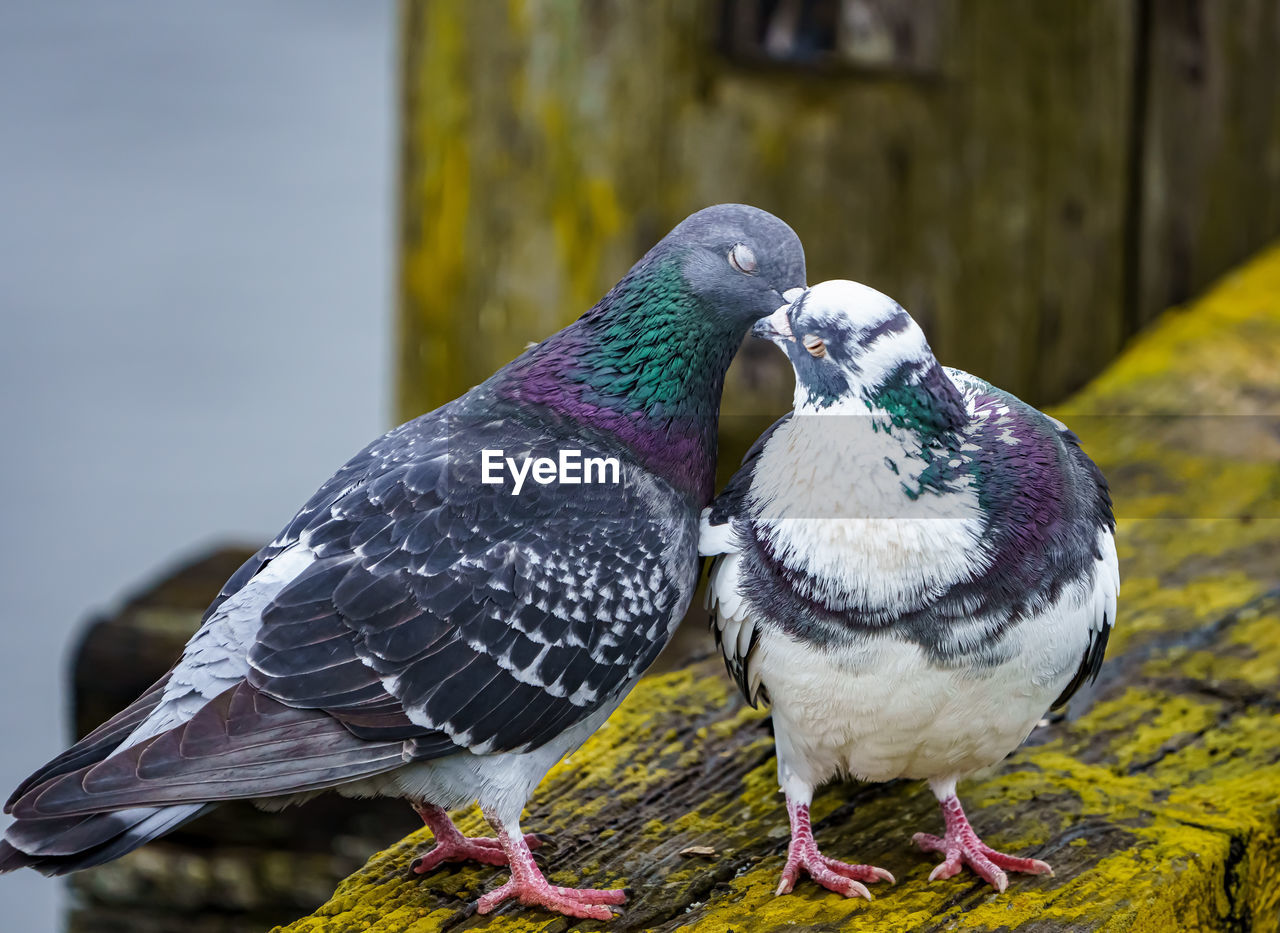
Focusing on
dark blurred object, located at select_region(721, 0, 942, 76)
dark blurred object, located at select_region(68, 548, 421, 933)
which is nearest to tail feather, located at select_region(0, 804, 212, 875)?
dark blurred object, located at select_region(68, 548, 421, 933)

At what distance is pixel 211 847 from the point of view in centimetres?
503

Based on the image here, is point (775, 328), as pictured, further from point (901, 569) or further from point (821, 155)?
point (821, 155)

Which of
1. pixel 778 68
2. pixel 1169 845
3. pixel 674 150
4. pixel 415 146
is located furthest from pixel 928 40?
pixel 1169 845

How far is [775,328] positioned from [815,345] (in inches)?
5.5

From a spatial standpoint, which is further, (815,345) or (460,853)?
(460,853)

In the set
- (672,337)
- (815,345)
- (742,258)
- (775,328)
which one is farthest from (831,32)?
(815,345)

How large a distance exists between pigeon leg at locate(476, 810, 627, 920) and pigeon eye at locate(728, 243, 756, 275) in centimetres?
122

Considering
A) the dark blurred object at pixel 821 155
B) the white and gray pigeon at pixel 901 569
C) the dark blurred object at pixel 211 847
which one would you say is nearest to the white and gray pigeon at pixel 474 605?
the white and gray pigeon at pixel 901 569

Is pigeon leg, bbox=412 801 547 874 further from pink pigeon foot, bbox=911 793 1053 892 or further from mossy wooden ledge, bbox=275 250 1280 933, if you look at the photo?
pink pigeon foot, bbox=911 793 1053 892

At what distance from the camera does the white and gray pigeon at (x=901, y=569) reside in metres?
2.81

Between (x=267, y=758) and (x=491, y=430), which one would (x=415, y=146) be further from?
(x=267, y=758)

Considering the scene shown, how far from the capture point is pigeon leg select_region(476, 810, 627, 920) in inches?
118

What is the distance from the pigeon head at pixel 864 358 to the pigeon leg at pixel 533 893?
103cm
